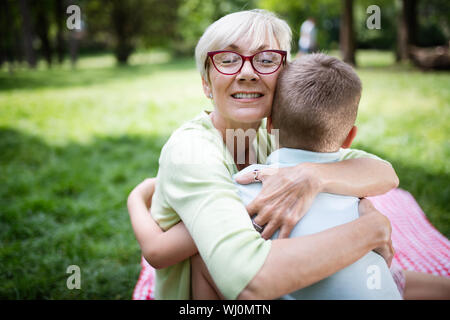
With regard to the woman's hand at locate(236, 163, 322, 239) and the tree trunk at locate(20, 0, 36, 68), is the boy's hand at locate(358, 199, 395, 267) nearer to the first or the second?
the woman's hand at locate(236, 163, 322, 239)

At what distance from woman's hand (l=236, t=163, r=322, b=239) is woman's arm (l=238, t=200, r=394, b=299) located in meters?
0.11

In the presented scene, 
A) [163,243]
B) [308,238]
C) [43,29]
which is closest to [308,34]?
[163,243]

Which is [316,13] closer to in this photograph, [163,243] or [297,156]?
[297,156]

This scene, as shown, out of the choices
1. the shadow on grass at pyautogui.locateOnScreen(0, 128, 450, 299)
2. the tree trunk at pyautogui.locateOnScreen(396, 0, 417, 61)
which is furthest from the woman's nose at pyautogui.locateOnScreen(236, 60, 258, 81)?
the tree trunk at pyautogui.locateOnScreen(396, 0, 417, 61)

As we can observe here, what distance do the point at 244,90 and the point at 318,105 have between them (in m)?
0.45

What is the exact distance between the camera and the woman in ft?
4.07

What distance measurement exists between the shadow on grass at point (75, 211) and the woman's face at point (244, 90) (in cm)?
183

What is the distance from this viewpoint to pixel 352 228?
4.41 ft

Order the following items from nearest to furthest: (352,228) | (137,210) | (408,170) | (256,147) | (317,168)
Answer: (352,228), (317,168), (137,210), (256,147), (408,170)

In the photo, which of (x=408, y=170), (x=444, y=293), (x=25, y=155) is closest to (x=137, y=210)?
(x=444, y=293)

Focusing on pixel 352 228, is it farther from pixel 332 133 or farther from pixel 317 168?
pixel 332 133

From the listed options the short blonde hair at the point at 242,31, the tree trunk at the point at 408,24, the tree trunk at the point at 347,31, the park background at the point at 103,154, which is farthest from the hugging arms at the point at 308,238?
the tree trunk at the point at 408,24

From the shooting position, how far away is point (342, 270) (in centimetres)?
137
